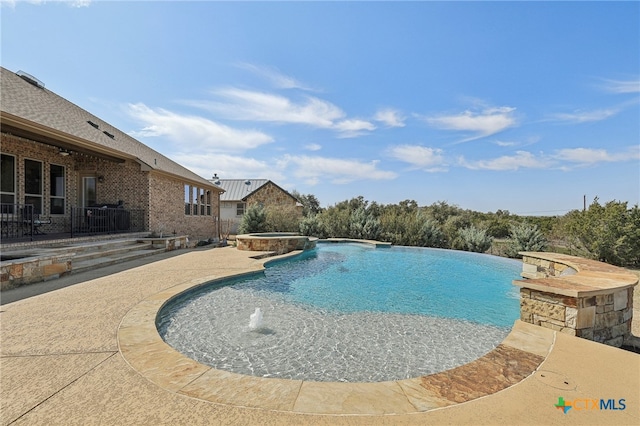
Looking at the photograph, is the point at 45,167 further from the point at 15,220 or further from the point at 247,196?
the point at 247,196

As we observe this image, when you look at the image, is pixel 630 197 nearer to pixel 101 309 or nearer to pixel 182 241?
pixel 101 309

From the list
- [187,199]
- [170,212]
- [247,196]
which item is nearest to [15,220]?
[170,212]

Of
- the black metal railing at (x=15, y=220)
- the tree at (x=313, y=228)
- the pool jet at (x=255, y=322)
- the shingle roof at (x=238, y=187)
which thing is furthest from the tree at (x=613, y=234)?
the shingle roof at (x=238, y=187)

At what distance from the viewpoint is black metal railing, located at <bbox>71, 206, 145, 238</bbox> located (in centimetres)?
1001

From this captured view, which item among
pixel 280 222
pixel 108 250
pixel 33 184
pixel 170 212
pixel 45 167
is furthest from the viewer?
pixel 280 222

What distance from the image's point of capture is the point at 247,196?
25500mm

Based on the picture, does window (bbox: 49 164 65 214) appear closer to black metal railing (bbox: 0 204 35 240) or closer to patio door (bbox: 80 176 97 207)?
patio door (bbox: 80 176 97 207)

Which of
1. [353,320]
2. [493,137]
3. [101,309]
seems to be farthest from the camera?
[493,137]

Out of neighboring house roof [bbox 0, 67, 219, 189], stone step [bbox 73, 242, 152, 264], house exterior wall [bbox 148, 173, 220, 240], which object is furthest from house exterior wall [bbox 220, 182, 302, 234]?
stone step [bbox 73, 242, 152, 264]

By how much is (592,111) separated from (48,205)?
21458mm

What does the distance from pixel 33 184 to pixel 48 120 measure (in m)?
2.98

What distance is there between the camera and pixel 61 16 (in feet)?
27.2

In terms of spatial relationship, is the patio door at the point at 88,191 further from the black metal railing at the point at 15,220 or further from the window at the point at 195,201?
the window at the point at 195,201

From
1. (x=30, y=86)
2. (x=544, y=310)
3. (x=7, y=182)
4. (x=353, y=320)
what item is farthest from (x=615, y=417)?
(x=30, y=86)
